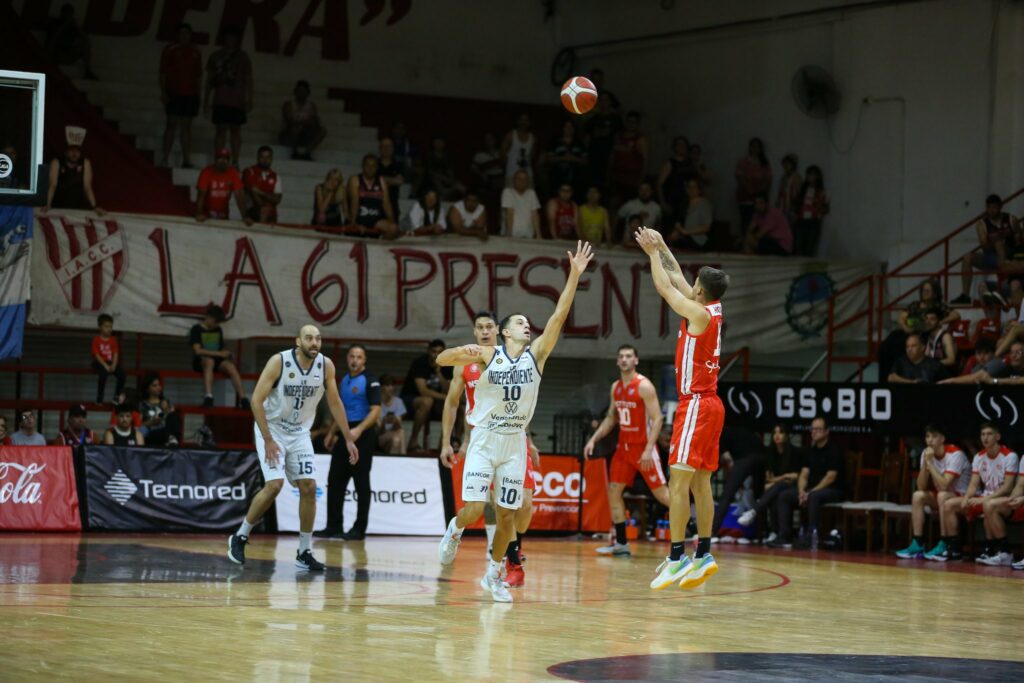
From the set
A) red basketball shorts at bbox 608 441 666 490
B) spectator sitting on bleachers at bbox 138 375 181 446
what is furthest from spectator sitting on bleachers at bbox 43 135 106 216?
red basketball shorts at bbox 608 441 666 490

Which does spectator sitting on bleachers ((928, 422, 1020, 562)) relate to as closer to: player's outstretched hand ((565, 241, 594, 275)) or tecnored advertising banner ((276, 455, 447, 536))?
tecnored advertising banner ((276, 455, 447, 536))

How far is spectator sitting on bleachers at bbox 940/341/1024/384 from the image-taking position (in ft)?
58.2

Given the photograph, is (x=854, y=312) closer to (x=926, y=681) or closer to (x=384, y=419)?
(x=384, y=419)

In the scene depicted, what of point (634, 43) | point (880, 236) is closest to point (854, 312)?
point (880, 236)

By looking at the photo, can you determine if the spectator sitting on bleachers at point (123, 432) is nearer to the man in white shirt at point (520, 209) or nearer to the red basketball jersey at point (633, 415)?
the red basketball jersey at point (633, 415)

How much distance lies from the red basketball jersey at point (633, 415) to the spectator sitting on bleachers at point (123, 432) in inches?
231

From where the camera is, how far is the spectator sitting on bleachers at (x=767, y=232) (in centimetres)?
2422

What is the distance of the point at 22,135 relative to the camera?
844 centimetres

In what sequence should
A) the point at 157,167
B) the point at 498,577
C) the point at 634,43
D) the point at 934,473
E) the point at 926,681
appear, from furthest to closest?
the point at 634,43, the point at 157,167, the point at 934,473, the point at 498,577, the point at 926,681

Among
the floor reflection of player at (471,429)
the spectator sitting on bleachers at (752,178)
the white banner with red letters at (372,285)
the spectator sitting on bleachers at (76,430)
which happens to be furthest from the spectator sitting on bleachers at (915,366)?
the spectator sitting on bleachers at (76,430)

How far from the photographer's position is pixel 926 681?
7594mm

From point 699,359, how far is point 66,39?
16.6m

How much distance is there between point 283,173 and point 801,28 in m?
9.20

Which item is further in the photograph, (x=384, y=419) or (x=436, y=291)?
(x=436, y=291)
